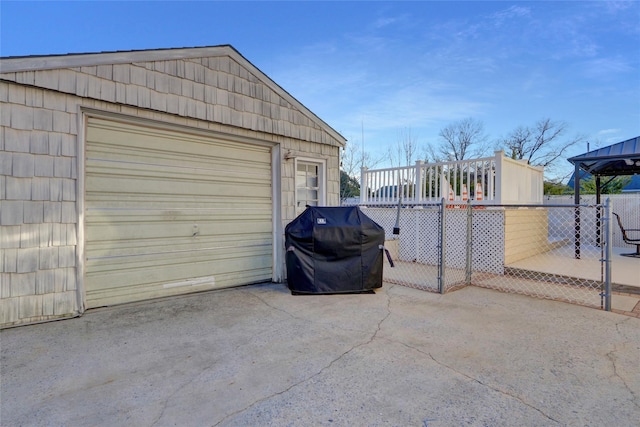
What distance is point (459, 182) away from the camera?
7707 mm

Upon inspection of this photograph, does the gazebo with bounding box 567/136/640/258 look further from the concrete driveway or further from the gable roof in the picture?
the gable roof

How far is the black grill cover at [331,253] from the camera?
4.57 meters

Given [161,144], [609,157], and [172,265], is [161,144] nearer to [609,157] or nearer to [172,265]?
[172,265]

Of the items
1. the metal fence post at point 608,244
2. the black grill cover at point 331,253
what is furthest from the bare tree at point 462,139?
the black grill cover at point 331,253

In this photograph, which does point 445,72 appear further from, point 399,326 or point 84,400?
point 84,400

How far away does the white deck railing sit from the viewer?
6.37 m

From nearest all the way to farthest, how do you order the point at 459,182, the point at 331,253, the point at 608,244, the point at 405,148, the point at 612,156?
the point at 608,244
the point at 331,253
the point at 612,156
the point at 459,182
the point at 405,148

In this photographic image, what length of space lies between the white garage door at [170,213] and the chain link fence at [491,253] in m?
2.68

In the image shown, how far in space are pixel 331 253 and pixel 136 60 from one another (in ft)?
11.4

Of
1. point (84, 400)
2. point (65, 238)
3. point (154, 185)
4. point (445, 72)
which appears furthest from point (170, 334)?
point (445, 72)

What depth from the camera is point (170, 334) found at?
3107 millimetres

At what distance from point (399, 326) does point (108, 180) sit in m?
3.79

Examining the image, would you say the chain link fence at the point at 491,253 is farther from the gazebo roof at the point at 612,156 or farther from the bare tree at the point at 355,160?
the bare tree at the point at 355,160

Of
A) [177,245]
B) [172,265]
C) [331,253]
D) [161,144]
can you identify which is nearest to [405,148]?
[331,253]
